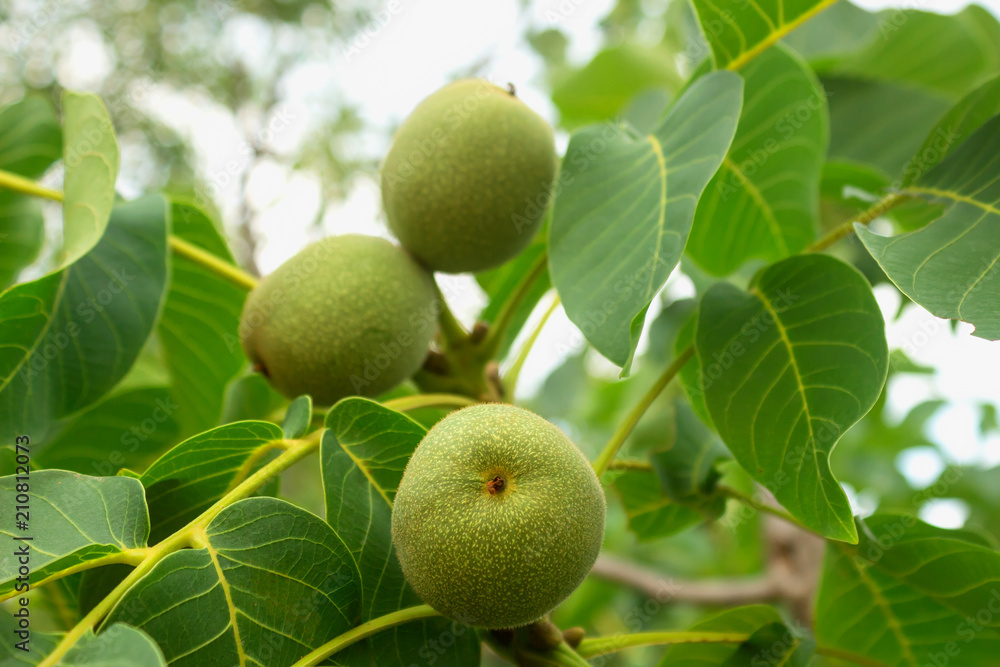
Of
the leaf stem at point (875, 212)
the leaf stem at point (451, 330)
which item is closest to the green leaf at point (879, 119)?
the leaf stem at point (875, 212)

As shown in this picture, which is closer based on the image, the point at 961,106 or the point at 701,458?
the point at 961,106

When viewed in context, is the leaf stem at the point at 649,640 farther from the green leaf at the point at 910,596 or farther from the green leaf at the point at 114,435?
the green leaf at the point at 114,435

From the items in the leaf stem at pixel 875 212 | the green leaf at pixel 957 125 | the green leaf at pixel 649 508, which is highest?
the green leaf at pixel 957 125

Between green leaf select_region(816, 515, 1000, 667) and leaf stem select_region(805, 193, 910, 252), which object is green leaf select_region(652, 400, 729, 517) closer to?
green leaf select_region(816, 515, 1000, 667)

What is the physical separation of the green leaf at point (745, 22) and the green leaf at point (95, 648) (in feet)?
2.55

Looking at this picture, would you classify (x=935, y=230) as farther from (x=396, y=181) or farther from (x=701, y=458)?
(x=396, y=181)

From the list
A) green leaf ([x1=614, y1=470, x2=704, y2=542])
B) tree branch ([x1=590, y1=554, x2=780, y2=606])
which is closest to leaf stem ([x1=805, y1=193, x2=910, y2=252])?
green leaf ([x1=614, y1=470, x2=704, y2=542])

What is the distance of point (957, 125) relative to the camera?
0.81 meters

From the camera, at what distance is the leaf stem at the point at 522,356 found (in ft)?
3.34

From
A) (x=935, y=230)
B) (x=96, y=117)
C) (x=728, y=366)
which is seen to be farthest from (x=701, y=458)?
(x=96, y=117)

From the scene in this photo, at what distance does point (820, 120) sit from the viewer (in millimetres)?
933

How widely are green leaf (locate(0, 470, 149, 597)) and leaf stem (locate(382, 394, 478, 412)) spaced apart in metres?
0.27

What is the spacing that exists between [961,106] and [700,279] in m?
0.37

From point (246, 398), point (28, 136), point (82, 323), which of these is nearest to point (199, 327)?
point (246, 398)
